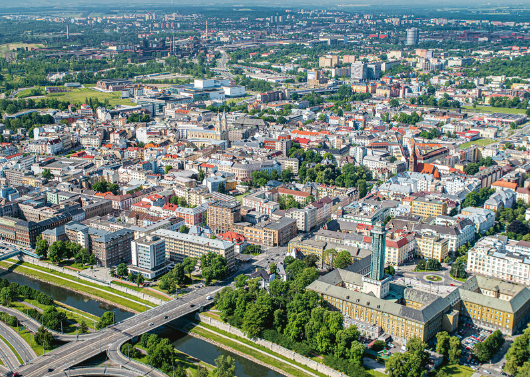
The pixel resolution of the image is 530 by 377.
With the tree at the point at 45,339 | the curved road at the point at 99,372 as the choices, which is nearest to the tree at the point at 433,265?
the curved road at the point at 99,372

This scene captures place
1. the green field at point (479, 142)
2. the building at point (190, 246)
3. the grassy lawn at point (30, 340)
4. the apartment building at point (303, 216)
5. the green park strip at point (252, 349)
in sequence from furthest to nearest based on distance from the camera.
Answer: the green field at point (479, 142) < the apartment building at point (303, 216) < the building at point (190, 246) < the grassy lawn at point (30, 340) < the green park strip at point (252, 349)

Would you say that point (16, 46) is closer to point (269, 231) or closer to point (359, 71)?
point (359, 71)

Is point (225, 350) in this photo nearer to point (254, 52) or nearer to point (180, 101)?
point (180, 101)

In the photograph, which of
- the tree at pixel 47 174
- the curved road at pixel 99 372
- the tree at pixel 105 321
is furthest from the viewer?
the tree at pixel 47 174

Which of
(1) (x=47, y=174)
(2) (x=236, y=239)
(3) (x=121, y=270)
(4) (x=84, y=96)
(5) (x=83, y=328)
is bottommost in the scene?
(5) (x=83, y=328)

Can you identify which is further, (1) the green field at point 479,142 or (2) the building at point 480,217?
(1) the green field at point 479,142

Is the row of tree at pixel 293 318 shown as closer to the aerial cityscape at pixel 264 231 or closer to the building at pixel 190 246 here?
the aerial cityscape at pixel 264 231


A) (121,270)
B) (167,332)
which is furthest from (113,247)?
(167,332)

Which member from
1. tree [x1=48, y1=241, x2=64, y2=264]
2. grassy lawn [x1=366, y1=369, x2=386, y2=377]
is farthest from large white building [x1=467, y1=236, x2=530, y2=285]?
tree [x1=48, y1=241, x2=64, y2=264]
